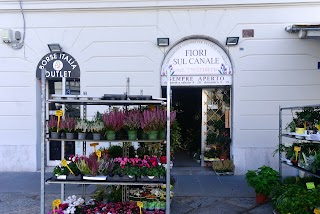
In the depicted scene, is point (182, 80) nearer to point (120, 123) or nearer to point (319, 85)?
point (319, 85)

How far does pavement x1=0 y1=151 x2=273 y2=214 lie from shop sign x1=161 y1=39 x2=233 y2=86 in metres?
2.42

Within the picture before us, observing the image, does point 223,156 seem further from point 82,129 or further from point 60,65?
point 60,65

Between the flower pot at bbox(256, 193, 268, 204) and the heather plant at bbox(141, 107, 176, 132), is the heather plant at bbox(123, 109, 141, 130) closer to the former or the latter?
the heather plant at bbox(141, 107, 176, 132)

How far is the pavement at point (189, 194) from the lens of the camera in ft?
17.7

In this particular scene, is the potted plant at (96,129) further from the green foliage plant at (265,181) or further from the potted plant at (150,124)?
the green foliage plant at (265,181)

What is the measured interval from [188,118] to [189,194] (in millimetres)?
4781

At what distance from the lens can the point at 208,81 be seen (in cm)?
794

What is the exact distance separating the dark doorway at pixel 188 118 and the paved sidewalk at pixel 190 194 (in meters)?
1.79

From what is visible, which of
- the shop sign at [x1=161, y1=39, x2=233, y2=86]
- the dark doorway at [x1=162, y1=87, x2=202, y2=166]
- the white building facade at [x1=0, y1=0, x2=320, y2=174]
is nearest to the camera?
the white building facade at [x1=0, y1=0, x2=320, y2=174]

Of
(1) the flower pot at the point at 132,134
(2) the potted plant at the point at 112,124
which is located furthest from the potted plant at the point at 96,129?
(1) the flower pot at the point at 132,134

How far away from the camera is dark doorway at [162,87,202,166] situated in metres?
9.74


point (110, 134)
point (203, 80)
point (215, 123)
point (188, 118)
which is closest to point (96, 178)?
point (110, 134)

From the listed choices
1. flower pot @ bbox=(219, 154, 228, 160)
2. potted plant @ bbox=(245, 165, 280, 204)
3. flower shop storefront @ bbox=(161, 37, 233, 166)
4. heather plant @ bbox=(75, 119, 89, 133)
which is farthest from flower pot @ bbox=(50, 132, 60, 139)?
flower pot @ bbox=(219, 154, 228, 160)

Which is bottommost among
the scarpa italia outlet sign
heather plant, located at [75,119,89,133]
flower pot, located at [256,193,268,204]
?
flower pot, located at [256,193,268,204]
